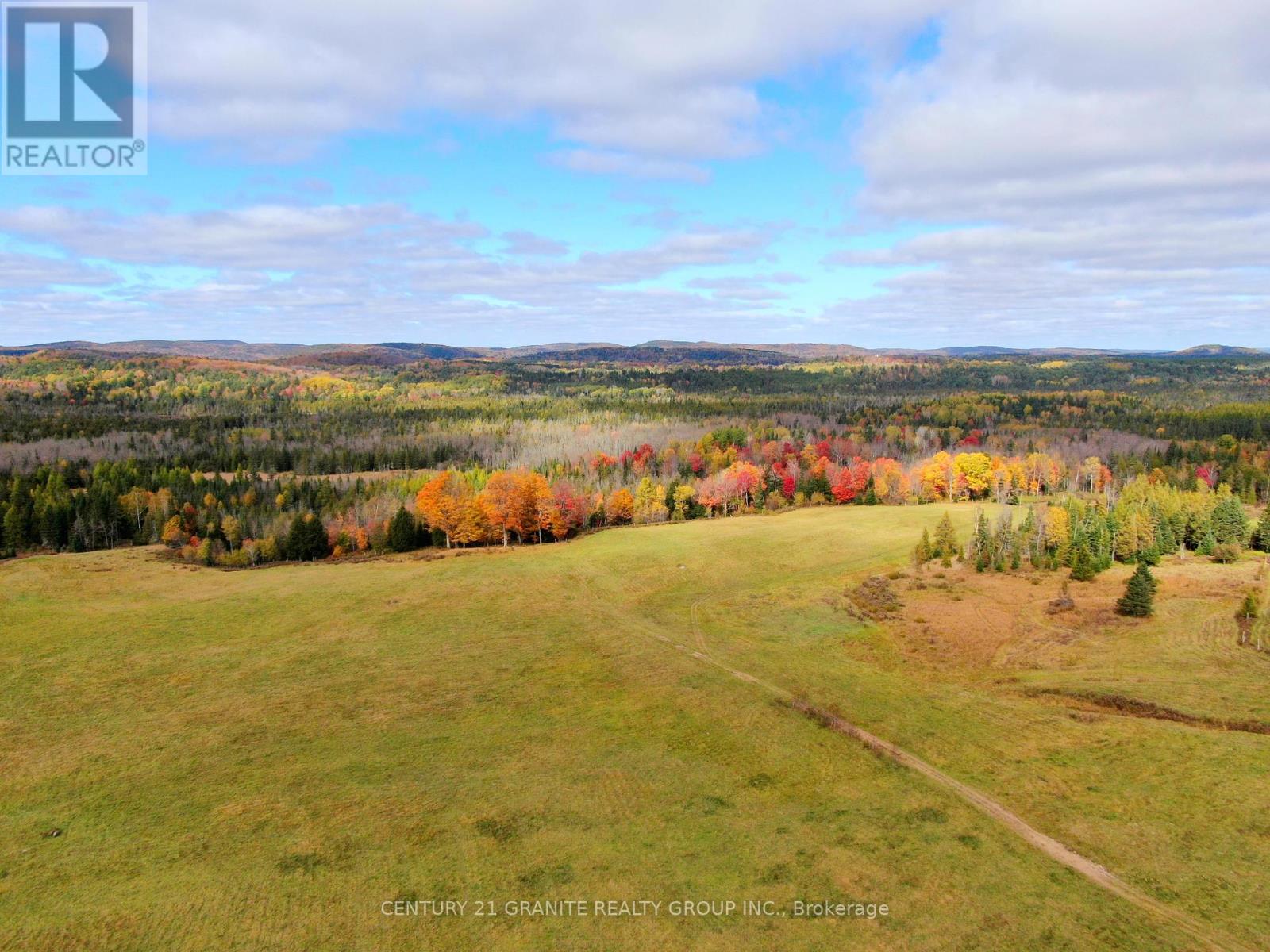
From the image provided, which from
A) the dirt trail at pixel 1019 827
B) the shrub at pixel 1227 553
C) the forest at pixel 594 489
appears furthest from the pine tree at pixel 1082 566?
the dirt trail at pixel 1019 827

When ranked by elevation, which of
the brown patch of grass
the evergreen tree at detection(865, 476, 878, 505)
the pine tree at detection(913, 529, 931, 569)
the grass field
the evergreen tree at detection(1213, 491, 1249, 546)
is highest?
the evergreen tree at detection(1213, 491, 1249, 546)

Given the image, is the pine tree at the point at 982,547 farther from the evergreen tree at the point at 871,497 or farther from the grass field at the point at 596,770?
the evergreen tree at the point at 871,497

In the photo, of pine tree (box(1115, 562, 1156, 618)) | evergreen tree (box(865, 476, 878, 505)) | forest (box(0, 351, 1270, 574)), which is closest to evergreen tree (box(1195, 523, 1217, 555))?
forest (box(0, 351, 1270, 574))

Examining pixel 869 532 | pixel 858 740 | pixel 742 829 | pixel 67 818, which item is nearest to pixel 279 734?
pixel 67 818

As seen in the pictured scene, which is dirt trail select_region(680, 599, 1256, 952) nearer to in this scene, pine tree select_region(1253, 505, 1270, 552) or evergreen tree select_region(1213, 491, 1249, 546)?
evergreen tree select_region(1213, 491, 1249, 546)

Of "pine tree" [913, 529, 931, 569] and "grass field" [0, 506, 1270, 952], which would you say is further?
"pine tree" [913, 529, 931, 569]

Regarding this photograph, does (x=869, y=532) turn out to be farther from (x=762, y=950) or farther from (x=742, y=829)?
(x=762, y=950)
